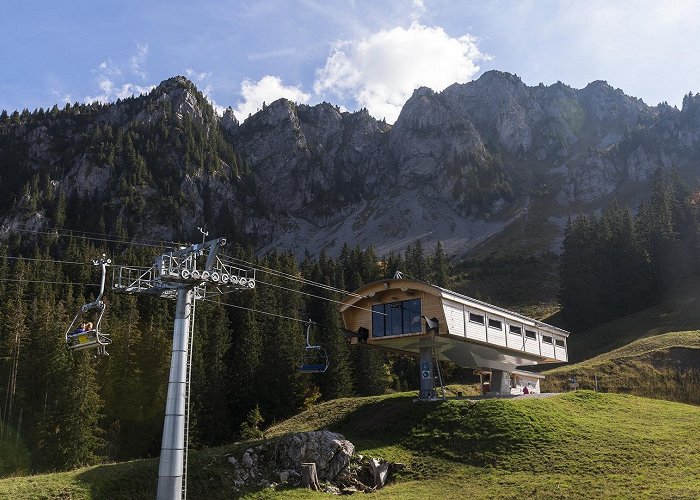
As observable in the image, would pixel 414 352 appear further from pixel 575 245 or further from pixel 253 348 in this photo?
pixel 575 245

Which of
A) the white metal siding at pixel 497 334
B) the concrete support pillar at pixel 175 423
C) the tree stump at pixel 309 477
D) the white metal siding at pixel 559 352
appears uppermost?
the white metal siding at pixel 497 334

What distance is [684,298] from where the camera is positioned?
250ft

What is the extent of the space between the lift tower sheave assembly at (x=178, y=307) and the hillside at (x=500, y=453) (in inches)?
124

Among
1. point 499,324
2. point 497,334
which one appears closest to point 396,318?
point 497,334

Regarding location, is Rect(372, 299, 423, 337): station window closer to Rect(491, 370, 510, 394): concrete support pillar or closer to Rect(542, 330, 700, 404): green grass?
Rect(491, 370, 510, 394): concrete support pillar

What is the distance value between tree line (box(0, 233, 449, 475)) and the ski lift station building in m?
9.03

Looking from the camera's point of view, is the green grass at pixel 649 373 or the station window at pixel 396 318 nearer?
the station window at pixel 396 318

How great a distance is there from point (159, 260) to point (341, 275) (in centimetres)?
6891

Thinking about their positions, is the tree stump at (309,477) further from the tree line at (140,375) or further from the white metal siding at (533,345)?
the white metal siding at (533,345)

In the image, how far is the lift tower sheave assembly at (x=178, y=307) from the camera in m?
21.9

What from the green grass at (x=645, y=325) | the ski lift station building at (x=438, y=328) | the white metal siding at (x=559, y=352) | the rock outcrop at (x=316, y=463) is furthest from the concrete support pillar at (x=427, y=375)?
the green grass at (x=645, y=325)

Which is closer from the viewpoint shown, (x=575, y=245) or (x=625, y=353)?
(x=625, y=353)

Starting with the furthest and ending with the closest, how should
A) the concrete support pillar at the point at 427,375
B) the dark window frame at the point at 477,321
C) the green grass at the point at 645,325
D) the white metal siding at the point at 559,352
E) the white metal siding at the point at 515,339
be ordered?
1. the green grass at the point at 645,325
2. the white metal siding at the point at 559,352
3. the white metal siding at the point at 515,339
4. the dark window frame at the point at 477,321
5. the concrete support pillar at the point at 427,375

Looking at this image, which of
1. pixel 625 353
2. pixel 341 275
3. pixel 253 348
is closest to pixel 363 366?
pixel 253 348
